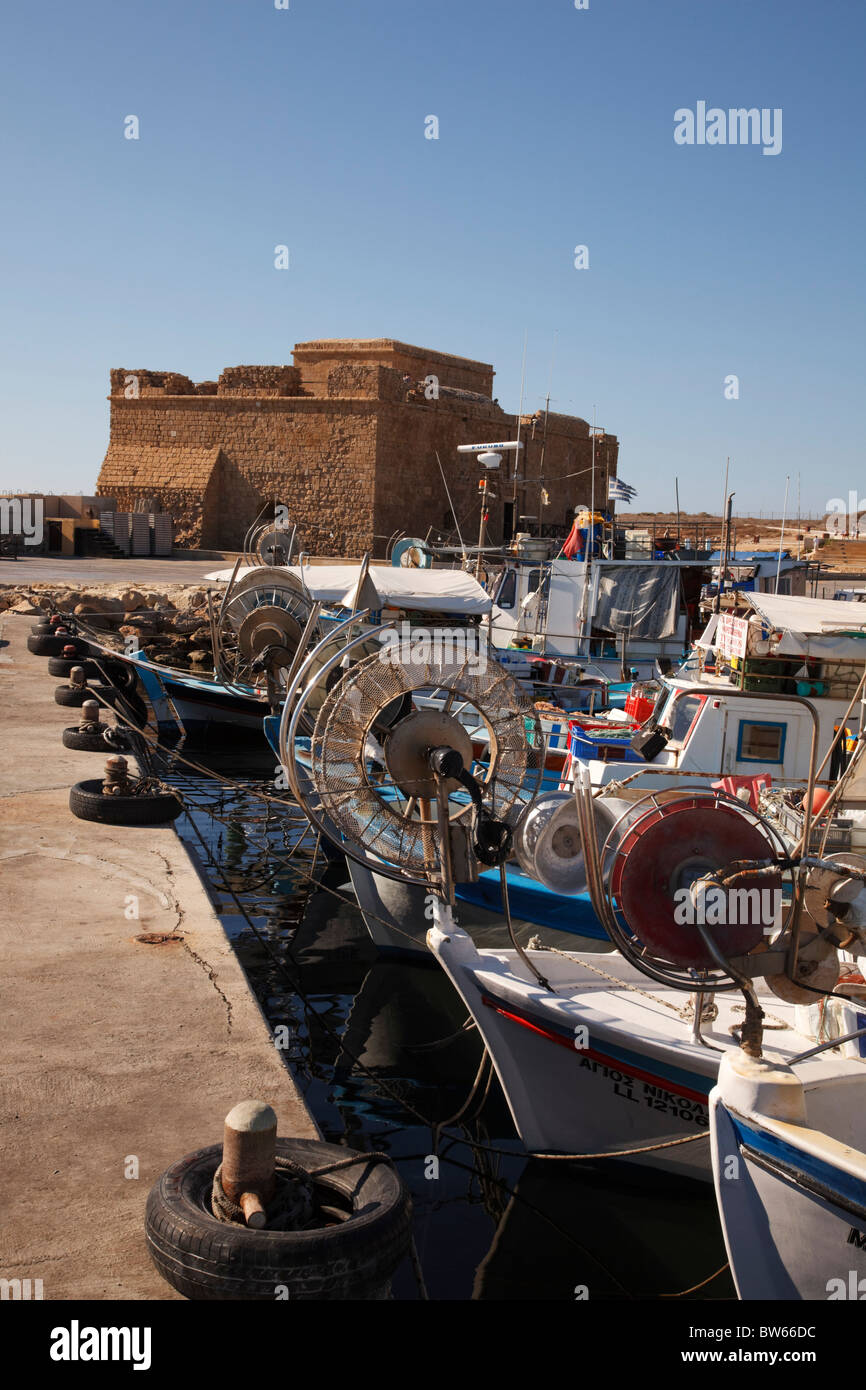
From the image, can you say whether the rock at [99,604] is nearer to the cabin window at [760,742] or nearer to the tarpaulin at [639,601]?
the tarpaulin at [639,601]

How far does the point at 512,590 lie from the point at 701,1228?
41.3 ft

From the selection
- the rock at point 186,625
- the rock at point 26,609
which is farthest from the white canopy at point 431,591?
the rock at point 26,609

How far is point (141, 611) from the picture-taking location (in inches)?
978

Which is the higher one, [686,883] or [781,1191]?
[686,883]

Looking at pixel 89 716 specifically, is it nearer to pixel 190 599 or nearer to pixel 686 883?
pixel 686 883

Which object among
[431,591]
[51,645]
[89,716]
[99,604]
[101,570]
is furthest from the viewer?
[101,570]

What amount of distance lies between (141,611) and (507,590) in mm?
10058

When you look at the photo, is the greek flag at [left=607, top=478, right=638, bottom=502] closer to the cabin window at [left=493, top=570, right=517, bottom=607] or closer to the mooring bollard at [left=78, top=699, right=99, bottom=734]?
the cabin window at [left=493, top=570, right=517, bottom=607]

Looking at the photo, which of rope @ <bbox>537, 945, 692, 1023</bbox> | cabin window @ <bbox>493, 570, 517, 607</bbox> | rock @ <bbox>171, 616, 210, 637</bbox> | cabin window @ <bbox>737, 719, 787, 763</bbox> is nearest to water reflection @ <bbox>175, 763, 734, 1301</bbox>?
rope @ <bbox>537, 945, 692, 1023</bbox>

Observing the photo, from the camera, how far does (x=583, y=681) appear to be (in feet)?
49.8

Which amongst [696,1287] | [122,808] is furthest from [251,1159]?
[122,808]

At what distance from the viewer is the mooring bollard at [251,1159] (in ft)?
12.5

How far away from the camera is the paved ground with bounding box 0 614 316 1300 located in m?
4.03

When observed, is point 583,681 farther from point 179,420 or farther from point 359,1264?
point 179,420
